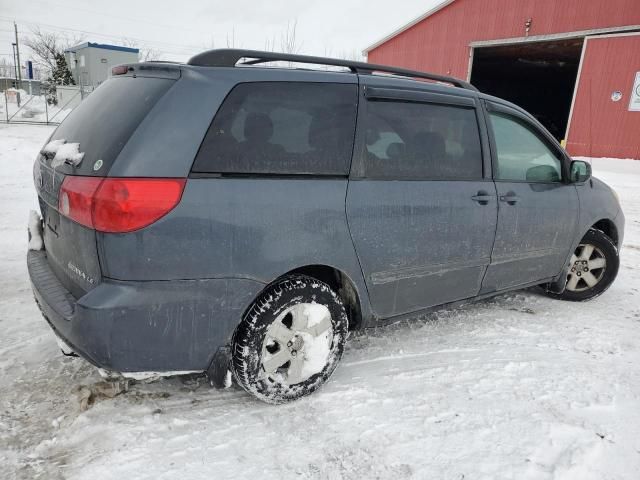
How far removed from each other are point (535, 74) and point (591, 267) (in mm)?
27327

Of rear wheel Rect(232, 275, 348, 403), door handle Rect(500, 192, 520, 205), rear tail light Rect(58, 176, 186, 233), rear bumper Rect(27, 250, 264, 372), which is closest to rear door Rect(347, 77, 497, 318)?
door handle Rect(500, 192, 520, 205)

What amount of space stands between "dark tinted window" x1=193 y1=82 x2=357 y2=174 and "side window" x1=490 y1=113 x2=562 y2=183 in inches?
53.9

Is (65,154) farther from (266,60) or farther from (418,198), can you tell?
(418,198)

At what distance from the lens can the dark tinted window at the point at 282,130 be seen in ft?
7.33

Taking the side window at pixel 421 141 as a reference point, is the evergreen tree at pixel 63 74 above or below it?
above

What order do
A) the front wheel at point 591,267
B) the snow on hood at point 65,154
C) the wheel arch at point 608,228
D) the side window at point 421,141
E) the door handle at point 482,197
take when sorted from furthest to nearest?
the wheel arch at point 608,228 < the front wheel at point 591,267 < the door handle at point 482,197 < the side window at point 421,141 < the snow on hood at point 65,154

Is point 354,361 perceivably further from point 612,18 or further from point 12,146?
point 612,18

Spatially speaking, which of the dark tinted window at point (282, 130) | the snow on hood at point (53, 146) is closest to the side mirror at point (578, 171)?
the dark tinted window at point (282, 130)

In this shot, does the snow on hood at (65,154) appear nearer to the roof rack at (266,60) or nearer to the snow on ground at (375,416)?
the roof rack at (266,60)

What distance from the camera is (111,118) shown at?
7.57ft

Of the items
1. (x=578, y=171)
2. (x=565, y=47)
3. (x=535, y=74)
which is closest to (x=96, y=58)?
(x=535, y=74)

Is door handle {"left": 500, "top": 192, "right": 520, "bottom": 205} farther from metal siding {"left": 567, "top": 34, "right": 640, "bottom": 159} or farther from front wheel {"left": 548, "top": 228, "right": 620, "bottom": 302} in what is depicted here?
metal siding {"left": 567, "top": 34, "right": 640, "bottom": 159}

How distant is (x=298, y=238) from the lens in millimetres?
2385

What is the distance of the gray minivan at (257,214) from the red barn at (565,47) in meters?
15.8
